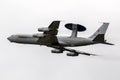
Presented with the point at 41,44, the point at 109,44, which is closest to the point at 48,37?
the point at 41,44

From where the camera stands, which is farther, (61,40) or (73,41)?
(61,40)

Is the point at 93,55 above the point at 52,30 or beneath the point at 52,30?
beneath

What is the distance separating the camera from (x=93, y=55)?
185750 millimetres

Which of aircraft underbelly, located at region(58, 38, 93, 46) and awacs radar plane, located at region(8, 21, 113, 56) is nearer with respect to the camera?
awacs radar plane, located at region(8, 21, 113, 56)

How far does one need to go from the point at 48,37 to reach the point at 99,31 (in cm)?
2179

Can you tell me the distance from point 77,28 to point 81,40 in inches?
169

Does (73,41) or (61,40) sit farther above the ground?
(73,41)

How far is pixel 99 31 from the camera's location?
18875cm

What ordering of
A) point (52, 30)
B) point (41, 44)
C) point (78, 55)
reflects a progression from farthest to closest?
point (78, 55) → point (41, 44) → point (52, 30)

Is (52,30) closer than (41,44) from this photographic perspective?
Yes

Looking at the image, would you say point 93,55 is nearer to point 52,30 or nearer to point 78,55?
point 78,55

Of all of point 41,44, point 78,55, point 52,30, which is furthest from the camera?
point 78,55

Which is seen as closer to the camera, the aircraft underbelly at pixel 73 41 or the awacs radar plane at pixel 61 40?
the awacs radar plane at pixel 61 40

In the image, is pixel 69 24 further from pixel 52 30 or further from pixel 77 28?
pixel 52 30
